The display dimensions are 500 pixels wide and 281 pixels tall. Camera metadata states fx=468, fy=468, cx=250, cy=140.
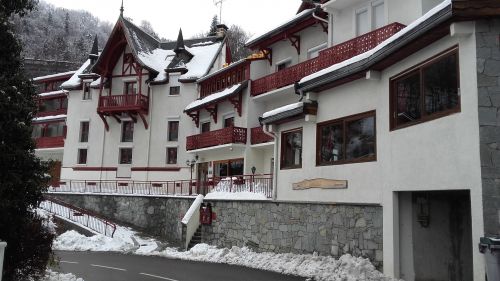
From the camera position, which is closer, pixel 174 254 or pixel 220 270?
pixel 220 270

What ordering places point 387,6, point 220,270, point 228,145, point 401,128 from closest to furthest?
point 401,128
point 220,270
point 387,6
point 228,145

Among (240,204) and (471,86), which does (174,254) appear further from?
(471,86)

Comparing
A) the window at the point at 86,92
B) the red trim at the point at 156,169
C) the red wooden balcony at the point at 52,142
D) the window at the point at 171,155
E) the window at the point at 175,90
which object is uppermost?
the window at the point at 86,92

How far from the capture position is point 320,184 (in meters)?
14.4

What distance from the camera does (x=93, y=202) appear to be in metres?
31.2

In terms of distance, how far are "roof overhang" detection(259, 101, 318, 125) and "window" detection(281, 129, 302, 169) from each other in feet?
1.62

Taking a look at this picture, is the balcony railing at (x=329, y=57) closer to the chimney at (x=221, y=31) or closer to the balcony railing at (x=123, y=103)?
the balcony railing at (x=123, y=103)

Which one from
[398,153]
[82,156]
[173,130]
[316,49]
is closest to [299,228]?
[398,153]

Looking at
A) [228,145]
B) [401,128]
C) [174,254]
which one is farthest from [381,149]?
[228,145]

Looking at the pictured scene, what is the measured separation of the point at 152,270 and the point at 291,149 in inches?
242

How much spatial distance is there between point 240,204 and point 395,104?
9.28 metres

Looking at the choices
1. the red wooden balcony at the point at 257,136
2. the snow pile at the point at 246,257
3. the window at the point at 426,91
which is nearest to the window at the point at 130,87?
the red wooden balcony at the point at 257,136

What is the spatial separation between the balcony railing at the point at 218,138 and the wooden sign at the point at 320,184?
12907 mm

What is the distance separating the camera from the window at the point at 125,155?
38375 millimetres
